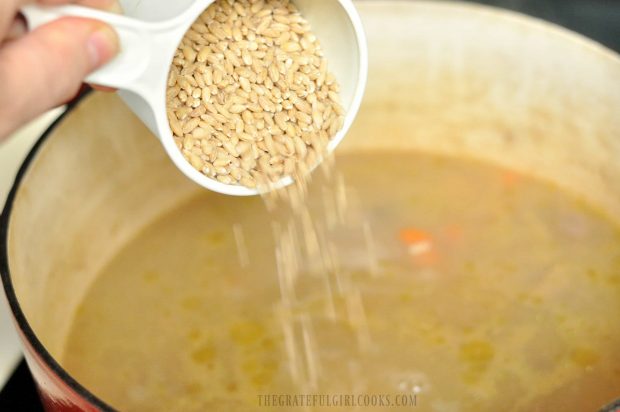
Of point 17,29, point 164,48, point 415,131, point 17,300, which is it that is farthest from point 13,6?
point 415,131

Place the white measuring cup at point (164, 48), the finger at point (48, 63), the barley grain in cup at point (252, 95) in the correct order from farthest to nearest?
the barley grain in cup at point (252, 95) < the white measuring cup at point (164, 48) < the finger at point (48, 63)

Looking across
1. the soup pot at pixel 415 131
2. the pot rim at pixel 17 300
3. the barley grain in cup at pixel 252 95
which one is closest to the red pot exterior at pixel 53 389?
the pot rim at pixel 17 300

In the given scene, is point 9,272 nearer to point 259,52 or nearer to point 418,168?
point 259,52

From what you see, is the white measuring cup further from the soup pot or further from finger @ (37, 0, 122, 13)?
the soup pot

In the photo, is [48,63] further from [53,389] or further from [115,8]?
[53,389]

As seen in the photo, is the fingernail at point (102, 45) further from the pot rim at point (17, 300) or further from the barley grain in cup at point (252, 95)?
the pot rim at point (17, 300)

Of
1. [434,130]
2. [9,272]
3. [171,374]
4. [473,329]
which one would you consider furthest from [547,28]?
[9,272]
